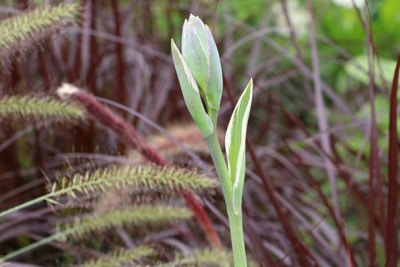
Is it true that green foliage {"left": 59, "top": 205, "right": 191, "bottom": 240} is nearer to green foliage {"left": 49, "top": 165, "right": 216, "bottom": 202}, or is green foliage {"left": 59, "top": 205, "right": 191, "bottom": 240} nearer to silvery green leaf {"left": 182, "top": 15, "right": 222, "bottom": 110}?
green foliage {"left": 49, "top": 165, "right": 216, "bottom": 202}

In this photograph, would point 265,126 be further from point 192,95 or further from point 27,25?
point 192,95

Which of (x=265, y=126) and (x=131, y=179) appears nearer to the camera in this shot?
(x=131, y=179)

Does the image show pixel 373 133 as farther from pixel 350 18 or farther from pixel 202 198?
pixel 350 18

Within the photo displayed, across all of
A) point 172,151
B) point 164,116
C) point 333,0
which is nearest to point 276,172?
point 164,116

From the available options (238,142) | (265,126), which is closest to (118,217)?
(238,142)

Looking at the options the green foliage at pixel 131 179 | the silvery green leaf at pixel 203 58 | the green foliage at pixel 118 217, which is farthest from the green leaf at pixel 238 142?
the green foliage at pixel 118 217

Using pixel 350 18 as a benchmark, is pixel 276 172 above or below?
below

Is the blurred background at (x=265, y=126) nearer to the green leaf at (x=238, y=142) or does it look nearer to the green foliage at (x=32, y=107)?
the green foliage at (x=32, y=107)

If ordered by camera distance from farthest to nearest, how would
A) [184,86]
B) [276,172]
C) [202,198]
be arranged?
[276,172] < [202,198] < [184,86]
